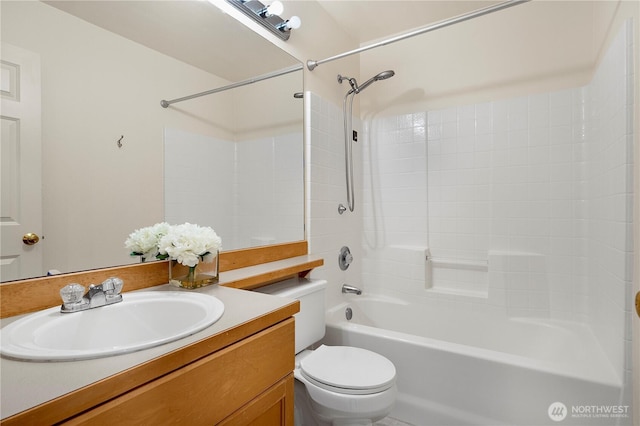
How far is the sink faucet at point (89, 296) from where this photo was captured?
30.3 inches

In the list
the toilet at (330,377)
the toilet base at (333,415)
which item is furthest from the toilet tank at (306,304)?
the toilet base at (333,415)

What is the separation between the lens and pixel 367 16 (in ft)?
7.28

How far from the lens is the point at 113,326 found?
0.83 metres

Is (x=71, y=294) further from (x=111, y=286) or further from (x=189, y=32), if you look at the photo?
(x=189, y=32)

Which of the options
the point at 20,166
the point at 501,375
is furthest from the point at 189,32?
the point at 501,375

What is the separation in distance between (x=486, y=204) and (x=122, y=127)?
2.10m

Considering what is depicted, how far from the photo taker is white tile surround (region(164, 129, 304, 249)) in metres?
1.24

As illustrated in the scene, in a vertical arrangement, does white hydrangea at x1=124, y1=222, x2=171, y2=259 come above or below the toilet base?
above

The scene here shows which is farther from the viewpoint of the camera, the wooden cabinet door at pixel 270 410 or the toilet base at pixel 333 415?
the toilet base at pixel 333 415

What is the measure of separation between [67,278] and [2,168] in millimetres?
324

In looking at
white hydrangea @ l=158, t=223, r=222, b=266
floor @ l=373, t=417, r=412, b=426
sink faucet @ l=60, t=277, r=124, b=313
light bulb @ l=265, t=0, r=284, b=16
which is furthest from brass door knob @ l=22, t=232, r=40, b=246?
floor @ l=373, t=417, r=412, b=426

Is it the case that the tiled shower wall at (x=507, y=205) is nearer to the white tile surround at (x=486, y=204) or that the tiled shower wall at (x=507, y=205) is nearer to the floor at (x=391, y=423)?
the white tile surround at (x=486, y=204)

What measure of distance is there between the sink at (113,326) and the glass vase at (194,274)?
0.08 m

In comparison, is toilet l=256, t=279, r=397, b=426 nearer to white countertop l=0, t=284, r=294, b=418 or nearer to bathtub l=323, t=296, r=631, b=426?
bathtub l=323, t=296, r=631, b=426
